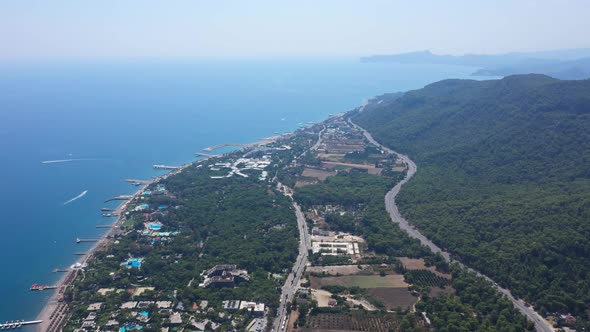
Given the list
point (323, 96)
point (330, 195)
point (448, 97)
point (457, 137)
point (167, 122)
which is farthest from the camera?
point (323, 96)

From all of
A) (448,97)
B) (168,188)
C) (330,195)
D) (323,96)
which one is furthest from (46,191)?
(323,96)

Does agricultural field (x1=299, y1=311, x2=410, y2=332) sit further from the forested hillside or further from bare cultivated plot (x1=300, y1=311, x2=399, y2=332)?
the forested hillside

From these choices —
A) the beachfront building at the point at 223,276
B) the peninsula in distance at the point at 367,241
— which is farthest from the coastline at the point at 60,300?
the beachfront building at the point at 223,276

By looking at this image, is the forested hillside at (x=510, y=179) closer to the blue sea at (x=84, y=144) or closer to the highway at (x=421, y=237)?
the highway at (x=421, y=237)

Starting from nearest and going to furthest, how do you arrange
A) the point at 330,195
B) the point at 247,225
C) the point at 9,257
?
the point at 9,257 → the point at 247,225 → the point at 330,195

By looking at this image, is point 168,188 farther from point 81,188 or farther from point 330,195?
point 330,195

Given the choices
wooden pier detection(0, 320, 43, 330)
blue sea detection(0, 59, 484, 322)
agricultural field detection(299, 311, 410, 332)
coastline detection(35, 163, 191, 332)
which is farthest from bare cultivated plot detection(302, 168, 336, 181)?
wooden pier detection(0, 320, 43, 330)
